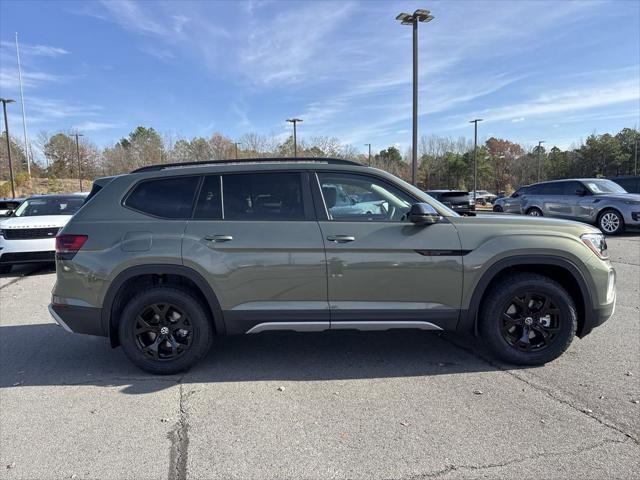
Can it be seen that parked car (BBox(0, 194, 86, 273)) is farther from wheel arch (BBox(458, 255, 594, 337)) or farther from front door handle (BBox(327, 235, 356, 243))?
wheel arch (BBox(458, 255, 594, 337))

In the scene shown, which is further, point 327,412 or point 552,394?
point 552,394

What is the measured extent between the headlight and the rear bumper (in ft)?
14.1

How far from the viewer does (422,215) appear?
377cm

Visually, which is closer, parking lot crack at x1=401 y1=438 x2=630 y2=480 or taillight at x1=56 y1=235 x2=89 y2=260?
parking lot crack at x1=401 y1=438 x2=630 y2=480

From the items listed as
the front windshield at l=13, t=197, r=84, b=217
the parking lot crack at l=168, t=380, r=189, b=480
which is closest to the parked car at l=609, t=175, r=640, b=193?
the front windshield at l=13, t=197, r=84, b=217

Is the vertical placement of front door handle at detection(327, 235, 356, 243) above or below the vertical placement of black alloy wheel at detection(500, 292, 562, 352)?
above

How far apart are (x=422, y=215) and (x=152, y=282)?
247cm

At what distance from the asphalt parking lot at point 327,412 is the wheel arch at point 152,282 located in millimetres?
505

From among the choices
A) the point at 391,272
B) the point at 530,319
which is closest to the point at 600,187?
the point at 530,319

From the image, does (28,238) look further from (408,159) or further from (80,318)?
(408,159)

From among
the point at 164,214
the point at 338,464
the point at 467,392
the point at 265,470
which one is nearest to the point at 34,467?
the point at 265,470

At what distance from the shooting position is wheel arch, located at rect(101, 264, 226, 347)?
389cm

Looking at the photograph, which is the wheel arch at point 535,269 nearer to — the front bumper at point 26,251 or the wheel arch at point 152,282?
the wheel arch at point 152,282

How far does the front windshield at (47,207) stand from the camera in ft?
33.3
